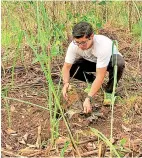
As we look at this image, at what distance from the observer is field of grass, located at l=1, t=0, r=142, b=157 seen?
91.2 inches

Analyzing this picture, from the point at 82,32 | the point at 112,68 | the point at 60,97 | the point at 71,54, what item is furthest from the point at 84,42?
the point at 112,68

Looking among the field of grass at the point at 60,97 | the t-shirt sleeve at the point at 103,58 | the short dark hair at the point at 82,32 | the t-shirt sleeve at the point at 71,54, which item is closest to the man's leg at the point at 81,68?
the field of grass at the point at 60,97

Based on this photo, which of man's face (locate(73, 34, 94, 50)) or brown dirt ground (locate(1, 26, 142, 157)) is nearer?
brown dirt ground (locate(1, 26, 142, 157))

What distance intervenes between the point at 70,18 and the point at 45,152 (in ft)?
8.07

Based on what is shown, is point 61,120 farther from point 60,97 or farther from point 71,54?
point 71,54

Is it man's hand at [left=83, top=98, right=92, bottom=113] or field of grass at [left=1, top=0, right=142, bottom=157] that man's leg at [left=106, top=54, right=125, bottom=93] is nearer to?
field of grass at [left=1, top=0, right=142, bottom=157]

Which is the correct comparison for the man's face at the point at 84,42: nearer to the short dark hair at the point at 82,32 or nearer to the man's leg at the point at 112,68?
the short dark hair at the point at 82,32

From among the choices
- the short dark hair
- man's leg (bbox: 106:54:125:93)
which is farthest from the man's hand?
man's leg (bbox: 106:54:125:93)

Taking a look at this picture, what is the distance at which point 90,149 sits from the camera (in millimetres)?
2359

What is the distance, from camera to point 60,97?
3.02m

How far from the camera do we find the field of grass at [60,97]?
2316mm

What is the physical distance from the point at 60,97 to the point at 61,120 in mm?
230

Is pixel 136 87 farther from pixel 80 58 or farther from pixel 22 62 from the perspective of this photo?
pixel 22 62

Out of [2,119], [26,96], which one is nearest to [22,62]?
[26,96]
